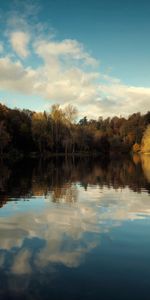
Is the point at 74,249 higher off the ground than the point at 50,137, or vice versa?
the point at 50,137

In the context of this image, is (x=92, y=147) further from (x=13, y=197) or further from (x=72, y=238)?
(x=72, y=238)

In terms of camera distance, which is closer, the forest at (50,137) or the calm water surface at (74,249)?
the calm water surface at (74,249)

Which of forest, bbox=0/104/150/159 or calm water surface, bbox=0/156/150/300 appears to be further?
forest, bbox=0/104/150/159

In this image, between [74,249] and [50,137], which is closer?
[74,249]

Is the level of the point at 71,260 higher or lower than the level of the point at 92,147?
lower

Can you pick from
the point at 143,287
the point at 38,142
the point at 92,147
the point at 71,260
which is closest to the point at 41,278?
the point at 71,260

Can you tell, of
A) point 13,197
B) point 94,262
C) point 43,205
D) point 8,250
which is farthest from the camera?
point 13,197

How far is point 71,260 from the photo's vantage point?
10789 mm

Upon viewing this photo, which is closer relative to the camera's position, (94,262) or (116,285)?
(116,285)

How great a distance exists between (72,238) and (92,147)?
422 ft

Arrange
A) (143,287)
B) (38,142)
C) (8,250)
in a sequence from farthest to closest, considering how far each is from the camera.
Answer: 1. (38,142)
2. (8,250)
3. (143,287)

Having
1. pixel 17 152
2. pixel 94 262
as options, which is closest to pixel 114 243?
pixel 94 262

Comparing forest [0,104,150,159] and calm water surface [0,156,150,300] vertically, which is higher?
forest [0,104,150,159]

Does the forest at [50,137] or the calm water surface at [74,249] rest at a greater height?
the forest at [50,137]
